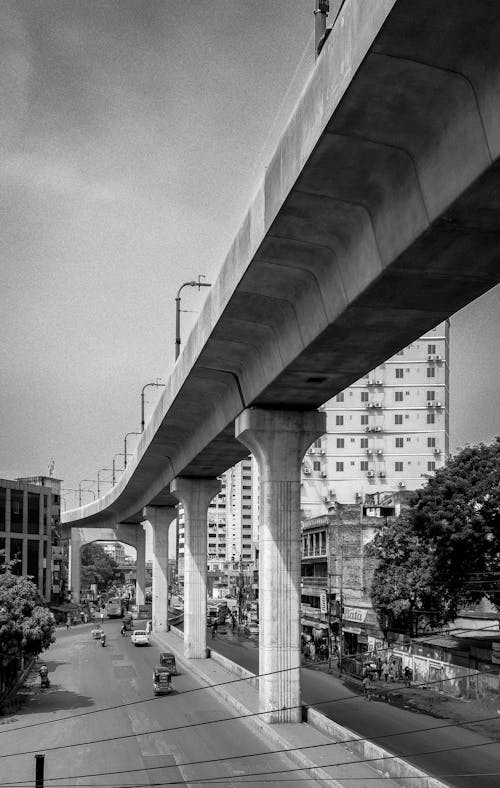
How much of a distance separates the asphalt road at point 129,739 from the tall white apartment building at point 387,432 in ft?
201

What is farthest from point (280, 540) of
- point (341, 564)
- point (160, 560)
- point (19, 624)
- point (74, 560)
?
point (74, 560)

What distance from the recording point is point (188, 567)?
5625cm

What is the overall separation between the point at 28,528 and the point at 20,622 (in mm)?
56840

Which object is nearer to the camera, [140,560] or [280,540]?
[280,540]

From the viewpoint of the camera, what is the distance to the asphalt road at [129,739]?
24328 millimetres

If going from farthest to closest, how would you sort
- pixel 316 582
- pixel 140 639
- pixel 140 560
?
pixel 140 560, pixel 316 582, pixel 140 639

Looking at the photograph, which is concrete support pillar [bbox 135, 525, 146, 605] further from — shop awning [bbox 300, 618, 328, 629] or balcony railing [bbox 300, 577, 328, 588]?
shop awning [bbox 300, 618, 328, 629]

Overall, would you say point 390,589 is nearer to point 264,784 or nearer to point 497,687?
point 497,687

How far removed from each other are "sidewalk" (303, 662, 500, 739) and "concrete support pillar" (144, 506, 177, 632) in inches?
1474

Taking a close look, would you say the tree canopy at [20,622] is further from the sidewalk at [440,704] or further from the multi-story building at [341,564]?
the multi-story building at [341,564]

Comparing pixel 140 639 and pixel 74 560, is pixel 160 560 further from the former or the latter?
pixel 74 560

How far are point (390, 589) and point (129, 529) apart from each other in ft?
266

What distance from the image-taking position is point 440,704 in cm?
3750

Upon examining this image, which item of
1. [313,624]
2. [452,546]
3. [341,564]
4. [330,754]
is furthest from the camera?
[313,624]
